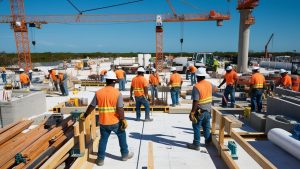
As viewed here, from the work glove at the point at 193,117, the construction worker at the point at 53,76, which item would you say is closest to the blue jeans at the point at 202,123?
the work glove at the point at 193,117

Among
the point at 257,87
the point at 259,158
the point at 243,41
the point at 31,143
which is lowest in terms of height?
the point at 31,143

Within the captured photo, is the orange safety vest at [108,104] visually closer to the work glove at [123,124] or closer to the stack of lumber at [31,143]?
the work glove at [123,124]

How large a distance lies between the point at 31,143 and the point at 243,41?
2846 cm

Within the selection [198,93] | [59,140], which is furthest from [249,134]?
[59,140]

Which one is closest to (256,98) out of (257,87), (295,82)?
(257,87)

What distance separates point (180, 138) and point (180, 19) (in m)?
33.1

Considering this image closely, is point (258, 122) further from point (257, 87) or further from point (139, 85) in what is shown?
point (139, 85)

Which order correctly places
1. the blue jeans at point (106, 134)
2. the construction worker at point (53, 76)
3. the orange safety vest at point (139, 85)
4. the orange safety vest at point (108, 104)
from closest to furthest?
the orange safety vest at point (108, 104)
the blue jeans at point (106, 134)
the orange safety vest at point (139, 85)
the construction worker at point (53, 76)

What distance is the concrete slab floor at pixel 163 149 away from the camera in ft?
16.3

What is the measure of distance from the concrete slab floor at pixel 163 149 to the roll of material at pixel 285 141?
1.46 meters

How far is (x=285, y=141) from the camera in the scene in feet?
17.3

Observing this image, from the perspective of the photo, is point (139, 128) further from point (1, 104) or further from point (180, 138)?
point (1, 104)

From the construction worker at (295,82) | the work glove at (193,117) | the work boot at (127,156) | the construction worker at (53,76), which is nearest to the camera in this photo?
the work boot at (127,156)

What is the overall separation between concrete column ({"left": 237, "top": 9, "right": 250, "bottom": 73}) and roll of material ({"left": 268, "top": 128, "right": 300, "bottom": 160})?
24688 mm
